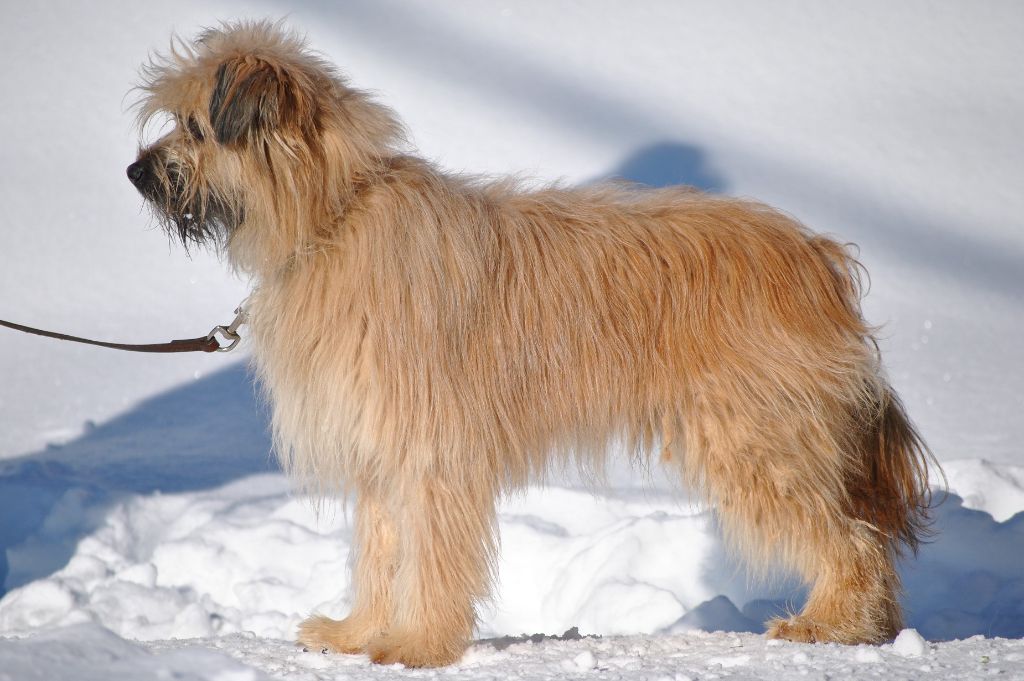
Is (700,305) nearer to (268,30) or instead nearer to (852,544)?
(852,544)

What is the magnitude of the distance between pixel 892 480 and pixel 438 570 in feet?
5.42

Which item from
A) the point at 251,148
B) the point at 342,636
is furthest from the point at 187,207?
the point at 342,636

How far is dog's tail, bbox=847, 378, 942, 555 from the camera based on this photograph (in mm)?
3824

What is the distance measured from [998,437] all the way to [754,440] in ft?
12.0

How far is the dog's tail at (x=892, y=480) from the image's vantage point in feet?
12.5

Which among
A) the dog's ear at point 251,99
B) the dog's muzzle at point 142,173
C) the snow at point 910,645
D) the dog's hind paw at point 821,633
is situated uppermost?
the dog's ear at point 251,99

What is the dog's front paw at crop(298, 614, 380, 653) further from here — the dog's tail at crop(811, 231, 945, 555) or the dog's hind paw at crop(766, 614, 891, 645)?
the dog's tail at crop(811, 231, 945, 555)

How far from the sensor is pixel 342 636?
3.67 meters

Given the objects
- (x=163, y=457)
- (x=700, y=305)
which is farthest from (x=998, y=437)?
(x=163, y=457)

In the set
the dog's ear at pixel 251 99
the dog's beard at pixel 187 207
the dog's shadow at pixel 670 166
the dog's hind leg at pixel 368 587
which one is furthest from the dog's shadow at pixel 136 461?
the dog's shadow at pixel 670 166

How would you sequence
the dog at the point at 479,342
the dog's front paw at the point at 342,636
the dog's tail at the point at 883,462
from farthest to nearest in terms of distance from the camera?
the dog's tail at the point at 883,462, the dog's front paw at the point at 342,636, the dog at the point at 479,342

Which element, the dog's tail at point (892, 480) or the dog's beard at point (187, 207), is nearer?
the dog's beard at point (187, 207)

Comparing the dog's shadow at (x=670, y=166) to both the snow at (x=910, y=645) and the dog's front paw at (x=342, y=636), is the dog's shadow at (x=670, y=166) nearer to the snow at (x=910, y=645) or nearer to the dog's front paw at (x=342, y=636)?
the dog's front paw at (x=342, y=636)

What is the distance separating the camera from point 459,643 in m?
3.34
